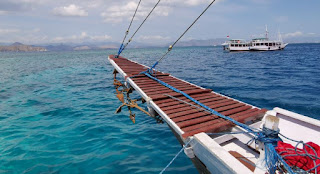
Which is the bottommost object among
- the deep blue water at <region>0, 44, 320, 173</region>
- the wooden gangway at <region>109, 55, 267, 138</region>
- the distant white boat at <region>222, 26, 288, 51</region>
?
the deep blue water at <region>0, 44, 320, 173</region>

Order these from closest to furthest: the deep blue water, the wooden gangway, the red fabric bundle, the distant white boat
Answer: the red fabric bundle < the wooden gangway < the deep blue water < the distant white boat

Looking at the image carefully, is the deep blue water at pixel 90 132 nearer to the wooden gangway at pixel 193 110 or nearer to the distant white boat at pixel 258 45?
the wooden gangway at pixel 193 110

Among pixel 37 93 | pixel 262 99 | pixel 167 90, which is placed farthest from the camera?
pixel 37 93

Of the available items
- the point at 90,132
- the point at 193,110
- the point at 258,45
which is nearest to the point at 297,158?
Answer: the point at 193,110

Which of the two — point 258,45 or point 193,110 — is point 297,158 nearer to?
point 193,110

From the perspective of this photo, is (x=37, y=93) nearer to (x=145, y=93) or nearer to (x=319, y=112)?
(x=145, y=93)

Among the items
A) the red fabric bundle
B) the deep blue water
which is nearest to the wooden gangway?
the red fabric bundle

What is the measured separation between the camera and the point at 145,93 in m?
10.3

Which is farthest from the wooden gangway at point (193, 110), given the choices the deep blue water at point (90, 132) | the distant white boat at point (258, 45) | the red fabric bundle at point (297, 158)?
the distant white boat at point (258, 45)

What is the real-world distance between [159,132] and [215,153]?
695 cm

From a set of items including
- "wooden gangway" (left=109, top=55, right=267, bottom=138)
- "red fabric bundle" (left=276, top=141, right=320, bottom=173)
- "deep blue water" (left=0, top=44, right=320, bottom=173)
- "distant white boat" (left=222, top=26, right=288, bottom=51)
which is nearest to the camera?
"red fabric bundle" (left=276, top=141, right=320, bottom=173)

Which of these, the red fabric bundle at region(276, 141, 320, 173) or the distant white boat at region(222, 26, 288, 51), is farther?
the distant white boat at region(222, 26, 288, 51)

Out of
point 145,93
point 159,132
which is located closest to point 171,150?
point 159,132

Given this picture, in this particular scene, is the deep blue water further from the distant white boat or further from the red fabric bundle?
the distant white boat
